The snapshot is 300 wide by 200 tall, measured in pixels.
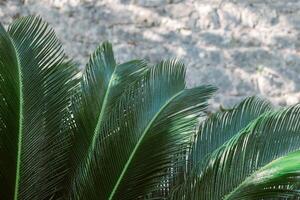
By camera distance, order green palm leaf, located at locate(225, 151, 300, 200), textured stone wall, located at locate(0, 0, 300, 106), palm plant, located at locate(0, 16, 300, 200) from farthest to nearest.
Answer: textured stone wall, located at locate(0, 0, 300, 106) → palm plant, located at locate(0, 16, 300, 200) → green palm leaf, located at locate(225, 151, 300, 200)

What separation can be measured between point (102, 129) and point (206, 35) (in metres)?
1.12

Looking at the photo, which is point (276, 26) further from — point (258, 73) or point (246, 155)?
point (246, 155)

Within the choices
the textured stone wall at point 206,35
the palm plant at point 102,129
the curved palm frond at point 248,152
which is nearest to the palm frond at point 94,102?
the palm plant at point 102,129

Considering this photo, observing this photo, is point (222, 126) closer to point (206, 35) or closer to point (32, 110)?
point (32, 110)

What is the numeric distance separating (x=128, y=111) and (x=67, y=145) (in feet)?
0.93

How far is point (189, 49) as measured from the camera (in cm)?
282

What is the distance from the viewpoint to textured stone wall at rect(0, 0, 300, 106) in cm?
272

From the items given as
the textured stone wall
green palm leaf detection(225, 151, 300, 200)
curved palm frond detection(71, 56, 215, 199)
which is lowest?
green palm leaf detection(225, 151, 300, 200)

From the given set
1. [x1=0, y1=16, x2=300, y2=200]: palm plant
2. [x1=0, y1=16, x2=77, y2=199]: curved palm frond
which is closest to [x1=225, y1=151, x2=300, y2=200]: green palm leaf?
[x1=0, y1=16, x2=300, y2=200]: palm plant

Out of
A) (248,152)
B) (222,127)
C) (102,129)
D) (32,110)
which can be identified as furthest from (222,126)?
(32,110)

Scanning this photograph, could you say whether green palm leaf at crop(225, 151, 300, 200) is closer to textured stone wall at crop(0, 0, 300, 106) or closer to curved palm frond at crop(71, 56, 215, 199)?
curved palm frond at crop(71, 56, 215, 199)

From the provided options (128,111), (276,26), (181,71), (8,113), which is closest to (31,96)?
(8,113)

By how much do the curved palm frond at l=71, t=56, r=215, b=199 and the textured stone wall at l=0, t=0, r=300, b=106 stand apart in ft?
2.82

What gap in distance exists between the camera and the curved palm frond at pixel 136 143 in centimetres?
185
